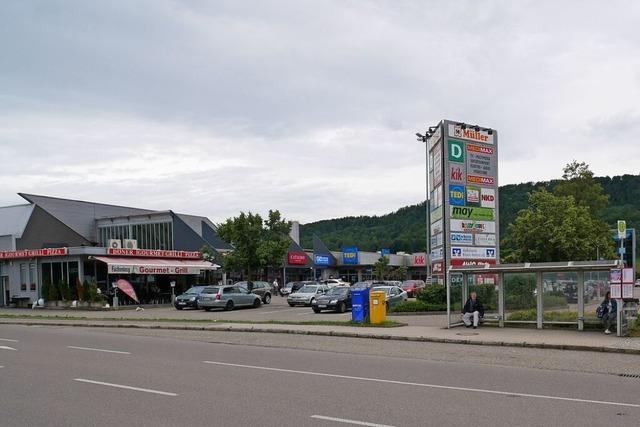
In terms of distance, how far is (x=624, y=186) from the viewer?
302ft

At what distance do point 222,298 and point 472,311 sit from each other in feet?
60.5

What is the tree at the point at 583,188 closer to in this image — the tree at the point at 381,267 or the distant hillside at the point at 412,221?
the distant hillside at the point at 412,221

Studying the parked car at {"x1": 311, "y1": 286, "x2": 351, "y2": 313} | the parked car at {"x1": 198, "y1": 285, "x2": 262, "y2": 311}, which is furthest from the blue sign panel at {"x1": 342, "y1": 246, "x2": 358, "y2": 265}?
the parked car at {"x1": 311, "y1": 286, "x2": 351, "y2": 313}

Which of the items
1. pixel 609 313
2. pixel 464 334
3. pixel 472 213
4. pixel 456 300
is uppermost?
pixel 472 213

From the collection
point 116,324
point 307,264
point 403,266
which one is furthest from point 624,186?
point 116,324

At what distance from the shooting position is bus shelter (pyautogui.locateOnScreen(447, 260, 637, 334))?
1938 cm

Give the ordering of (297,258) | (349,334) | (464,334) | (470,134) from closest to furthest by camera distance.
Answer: (464,334) < (349,334) < (470,134) < (297,258)

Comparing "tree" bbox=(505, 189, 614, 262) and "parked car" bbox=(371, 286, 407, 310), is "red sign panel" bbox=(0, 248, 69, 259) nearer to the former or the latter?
"parked car" bbox=(371, 286, 407, 310)

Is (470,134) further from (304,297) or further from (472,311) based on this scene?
(304,297)

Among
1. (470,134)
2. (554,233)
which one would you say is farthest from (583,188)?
(470,134)

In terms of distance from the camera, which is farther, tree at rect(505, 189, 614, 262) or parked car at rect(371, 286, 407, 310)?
tree at rect(505, 189, 614, 262)

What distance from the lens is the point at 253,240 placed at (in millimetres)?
45781

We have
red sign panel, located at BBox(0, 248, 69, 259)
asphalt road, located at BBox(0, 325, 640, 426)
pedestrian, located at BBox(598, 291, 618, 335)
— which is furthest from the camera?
red sign panel, located at BBox(0, 248, 69, 259)

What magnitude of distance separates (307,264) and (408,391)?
66.9 metres
